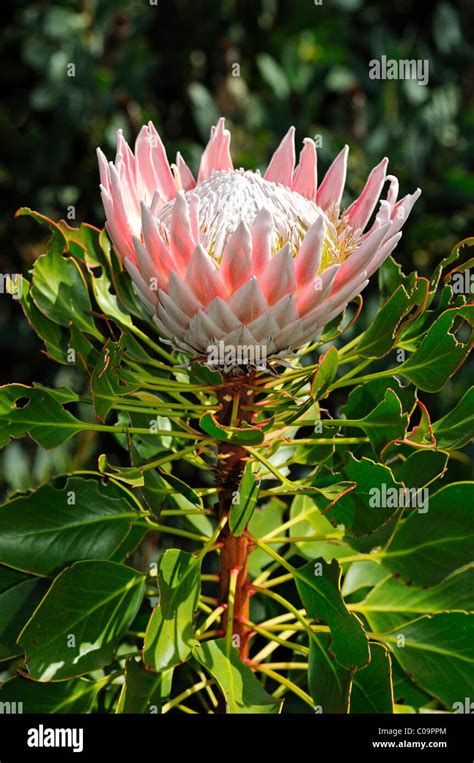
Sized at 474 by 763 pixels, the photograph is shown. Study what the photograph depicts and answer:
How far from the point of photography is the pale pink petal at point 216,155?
1.14 meters

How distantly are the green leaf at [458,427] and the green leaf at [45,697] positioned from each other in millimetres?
522

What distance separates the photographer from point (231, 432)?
917mm

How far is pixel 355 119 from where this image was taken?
2.92m

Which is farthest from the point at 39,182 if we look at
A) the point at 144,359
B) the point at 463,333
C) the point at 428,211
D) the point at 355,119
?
the point at 144,359

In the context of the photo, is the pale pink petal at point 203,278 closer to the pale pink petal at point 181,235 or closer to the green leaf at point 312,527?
the pale pink petal at point 181,235

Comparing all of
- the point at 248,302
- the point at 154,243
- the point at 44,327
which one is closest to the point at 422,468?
the point at 248,302

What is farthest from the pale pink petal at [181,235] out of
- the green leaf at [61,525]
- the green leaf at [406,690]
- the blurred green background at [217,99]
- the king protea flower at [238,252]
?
the blurred green background at [217,99]

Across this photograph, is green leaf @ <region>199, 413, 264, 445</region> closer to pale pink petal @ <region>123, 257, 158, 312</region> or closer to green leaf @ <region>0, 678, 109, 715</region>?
pale pink petal @ <region>123, 257, 158, 312</region>

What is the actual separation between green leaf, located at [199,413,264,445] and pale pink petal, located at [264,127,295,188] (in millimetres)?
381

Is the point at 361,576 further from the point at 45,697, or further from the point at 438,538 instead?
the point at 45,697

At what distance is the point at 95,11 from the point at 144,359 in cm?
220

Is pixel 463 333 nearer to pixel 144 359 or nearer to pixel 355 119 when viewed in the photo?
pixel 355 119

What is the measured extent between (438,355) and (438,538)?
22cm

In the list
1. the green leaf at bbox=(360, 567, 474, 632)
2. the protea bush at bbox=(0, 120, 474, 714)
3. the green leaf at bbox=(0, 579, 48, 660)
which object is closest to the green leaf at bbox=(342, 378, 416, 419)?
the protea bush at bbox=(0, 120, 474, 714)
